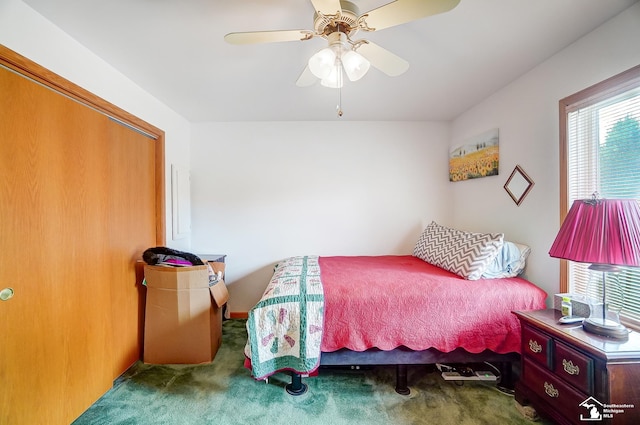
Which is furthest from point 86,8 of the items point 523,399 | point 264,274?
point 523,399

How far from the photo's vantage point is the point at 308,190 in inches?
122

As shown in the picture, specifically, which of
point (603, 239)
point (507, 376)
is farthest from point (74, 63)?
point (507, 376)

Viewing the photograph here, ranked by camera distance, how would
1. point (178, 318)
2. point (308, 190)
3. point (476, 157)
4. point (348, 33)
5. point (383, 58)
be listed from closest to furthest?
point (348, 33)
point (383, 58)
point (178, 318)
point (476, 157)
point (308, 190)

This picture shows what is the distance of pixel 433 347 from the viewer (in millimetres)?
1705

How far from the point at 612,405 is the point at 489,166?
1901 mm

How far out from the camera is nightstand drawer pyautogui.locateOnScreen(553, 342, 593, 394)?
118 cm

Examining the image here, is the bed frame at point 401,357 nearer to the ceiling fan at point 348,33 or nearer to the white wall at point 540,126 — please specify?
the white wall at point 540,126

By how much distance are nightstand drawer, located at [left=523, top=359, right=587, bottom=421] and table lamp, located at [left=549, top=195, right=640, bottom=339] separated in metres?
0.33

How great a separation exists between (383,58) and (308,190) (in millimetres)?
1873

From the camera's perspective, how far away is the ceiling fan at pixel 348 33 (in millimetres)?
1033

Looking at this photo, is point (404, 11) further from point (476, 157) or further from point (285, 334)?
point (476, 157)

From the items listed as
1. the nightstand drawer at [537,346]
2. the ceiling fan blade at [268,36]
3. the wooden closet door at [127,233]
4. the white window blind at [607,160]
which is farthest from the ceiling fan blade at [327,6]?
the nightstand drawer at [537,346]

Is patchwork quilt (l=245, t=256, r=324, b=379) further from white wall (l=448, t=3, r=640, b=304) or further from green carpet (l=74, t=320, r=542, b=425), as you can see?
white wall (l=448, t=3, r=640, b=304)

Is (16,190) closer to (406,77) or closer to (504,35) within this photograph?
(406,77)
